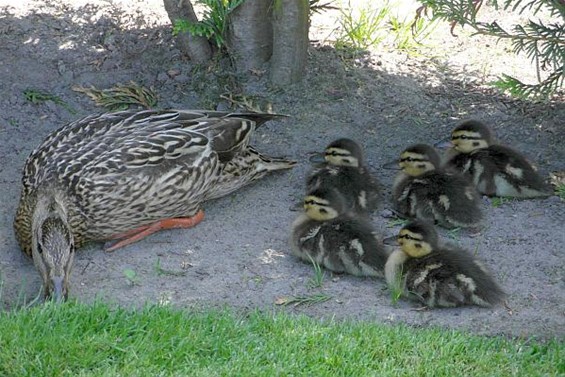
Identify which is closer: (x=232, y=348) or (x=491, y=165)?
(x=232, y=348)

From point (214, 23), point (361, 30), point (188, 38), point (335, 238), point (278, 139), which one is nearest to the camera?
point (335, 238)

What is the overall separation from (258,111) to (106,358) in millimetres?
3150

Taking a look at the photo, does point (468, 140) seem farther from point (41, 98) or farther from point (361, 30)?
point (41, 98)

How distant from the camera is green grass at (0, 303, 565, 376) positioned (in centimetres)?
470

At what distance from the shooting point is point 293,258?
6117 mm

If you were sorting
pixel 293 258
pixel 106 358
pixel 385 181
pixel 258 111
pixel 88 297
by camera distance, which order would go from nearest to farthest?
pixel 106 358 → pixel 88 297 → pixel 293 258 → pixel 385 181 → pixel 258 111

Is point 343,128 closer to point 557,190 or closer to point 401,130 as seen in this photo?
point 401,130

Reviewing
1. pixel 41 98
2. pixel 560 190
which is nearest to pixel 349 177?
pixel 560 190

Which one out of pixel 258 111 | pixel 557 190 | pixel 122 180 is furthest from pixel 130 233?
pixel 557 190

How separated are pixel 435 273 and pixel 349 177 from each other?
3.95ft

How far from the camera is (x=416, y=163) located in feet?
21.4

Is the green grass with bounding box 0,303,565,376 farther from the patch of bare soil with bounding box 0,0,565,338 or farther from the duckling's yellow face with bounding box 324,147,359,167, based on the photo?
the duckling's yellow face with bounding box 324,147,359,167

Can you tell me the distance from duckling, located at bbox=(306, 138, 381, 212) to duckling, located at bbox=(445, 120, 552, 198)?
559 mm

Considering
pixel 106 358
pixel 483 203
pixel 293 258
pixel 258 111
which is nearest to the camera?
pixel 106 358
